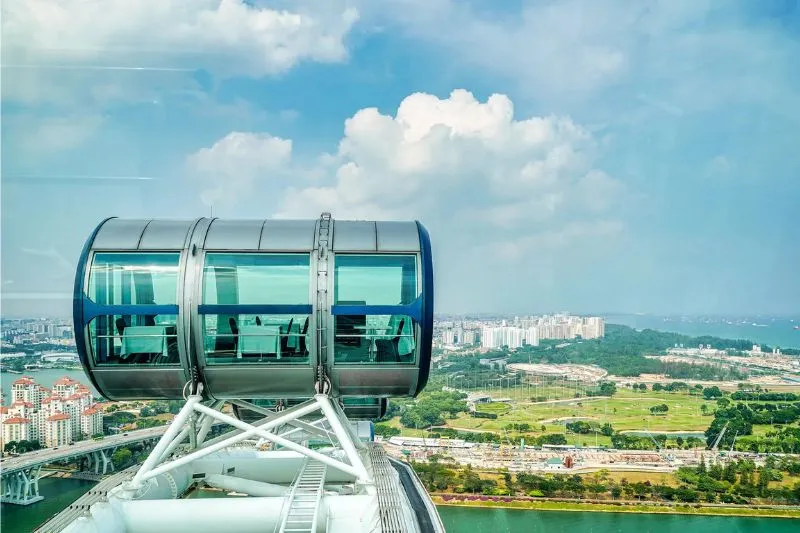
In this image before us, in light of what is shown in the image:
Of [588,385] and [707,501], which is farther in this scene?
[588,385]

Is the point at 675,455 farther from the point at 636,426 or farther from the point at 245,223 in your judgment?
the point at 245,223

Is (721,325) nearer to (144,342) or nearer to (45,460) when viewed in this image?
(45,460)

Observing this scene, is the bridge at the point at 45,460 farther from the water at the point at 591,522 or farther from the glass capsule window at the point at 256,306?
the water at the point at 591,522

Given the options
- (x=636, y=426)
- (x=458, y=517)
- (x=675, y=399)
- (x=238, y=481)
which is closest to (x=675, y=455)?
(x=636, y=426)

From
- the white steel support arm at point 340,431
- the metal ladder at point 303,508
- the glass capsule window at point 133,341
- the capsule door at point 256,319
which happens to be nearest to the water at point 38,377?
the glass capsule window at point 133,341

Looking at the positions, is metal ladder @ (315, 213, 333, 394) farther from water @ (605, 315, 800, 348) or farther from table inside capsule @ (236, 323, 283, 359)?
water @ (605, 315, 800, 348)

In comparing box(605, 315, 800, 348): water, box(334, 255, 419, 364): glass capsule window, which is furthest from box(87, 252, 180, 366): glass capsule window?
box(605, 315, 800, 348): water
